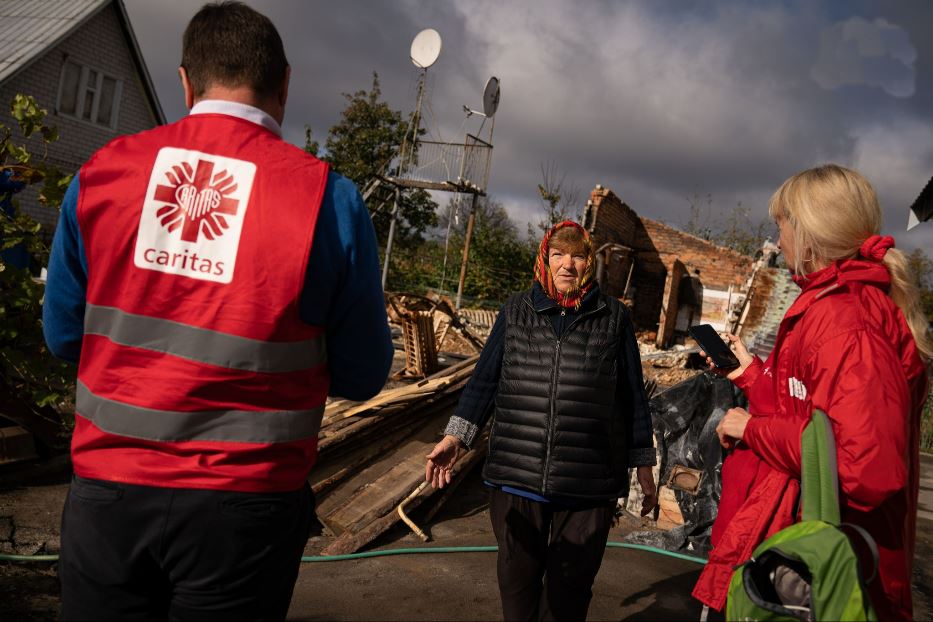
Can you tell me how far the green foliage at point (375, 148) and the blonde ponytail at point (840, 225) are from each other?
24179 millimetres

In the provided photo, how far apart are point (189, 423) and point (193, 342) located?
0.17 metres

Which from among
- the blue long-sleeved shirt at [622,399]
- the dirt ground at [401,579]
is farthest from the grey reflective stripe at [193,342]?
the dirt ground at [401,579]

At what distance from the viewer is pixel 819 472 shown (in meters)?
1.70

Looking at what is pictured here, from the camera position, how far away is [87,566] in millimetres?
1493

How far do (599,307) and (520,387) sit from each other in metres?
0.49

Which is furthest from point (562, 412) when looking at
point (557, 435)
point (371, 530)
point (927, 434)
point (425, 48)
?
point (425, 48)

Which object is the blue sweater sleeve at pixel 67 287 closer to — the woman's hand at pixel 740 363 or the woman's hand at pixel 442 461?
the woman's hand at pixel 442 461

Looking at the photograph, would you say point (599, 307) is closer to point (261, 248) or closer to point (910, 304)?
point (910, 304)

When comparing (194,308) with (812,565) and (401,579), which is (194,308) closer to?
(812,565)

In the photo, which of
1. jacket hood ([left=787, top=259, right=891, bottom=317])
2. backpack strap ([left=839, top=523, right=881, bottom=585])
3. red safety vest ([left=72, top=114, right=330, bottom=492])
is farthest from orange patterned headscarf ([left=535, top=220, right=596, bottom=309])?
red safety vest ([left=72, top=114, right=330, bottom=492])

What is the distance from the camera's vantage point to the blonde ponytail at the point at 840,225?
76.0 inches

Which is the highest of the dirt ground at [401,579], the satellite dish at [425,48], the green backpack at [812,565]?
the satellite dish at [425,48]

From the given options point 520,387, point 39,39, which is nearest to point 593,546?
point 520,387

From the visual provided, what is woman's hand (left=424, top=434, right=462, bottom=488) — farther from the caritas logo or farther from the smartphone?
the caritas logo
